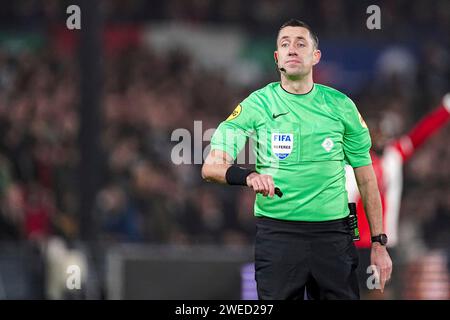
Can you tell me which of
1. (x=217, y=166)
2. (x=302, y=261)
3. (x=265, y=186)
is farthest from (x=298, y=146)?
(x=265, y=186)

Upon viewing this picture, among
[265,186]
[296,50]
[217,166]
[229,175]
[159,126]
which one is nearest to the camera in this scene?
[265,186]

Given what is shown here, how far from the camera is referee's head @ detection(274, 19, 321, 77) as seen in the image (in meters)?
7.16

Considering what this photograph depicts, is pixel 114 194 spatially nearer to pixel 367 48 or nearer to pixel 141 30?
pixel 141 30

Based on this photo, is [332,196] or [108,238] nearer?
[332,196]

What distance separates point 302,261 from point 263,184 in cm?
76

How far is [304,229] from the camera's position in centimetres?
718

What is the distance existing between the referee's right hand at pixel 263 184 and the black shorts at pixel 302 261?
0.64 metres

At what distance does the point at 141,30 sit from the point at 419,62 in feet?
13.2

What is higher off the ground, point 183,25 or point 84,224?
point 183,25

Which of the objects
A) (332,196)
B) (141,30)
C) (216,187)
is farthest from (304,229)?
(141,30)

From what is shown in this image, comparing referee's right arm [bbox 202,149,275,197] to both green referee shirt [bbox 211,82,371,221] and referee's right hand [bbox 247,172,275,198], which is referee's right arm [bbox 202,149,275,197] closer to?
referee's right hand [bbox 247,172,275,198]

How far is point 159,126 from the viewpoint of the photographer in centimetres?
1680

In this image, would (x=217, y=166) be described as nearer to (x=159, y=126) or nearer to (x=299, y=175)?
(x=299, y=175)

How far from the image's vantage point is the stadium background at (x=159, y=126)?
1320 centimetres
